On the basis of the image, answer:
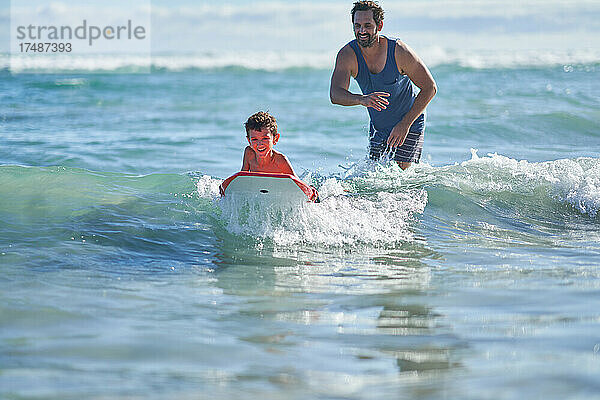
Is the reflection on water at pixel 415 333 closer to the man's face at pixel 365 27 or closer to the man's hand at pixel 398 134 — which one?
the man's hand at pixel 398 134

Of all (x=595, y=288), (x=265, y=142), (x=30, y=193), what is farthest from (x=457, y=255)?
(x=30, y=193)

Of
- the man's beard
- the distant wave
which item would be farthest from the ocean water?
the distant wave

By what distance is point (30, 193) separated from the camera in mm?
7414

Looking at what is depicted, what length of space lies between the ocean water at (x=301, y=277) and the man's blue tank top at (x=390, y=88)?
479mm

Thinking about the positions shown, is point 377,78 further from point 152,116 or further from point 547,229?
point 152,116

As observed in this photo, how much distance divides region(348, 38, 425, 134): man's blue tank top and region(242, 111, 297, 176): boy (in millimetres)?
1311

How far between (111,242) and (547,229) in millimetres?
3945

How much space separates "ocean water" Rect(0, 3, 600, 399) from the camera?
10.7 feet

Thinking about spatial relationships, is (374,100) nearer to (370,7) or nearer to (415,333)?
(370,7)

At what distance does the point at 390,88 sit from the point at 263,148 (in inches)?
65.0

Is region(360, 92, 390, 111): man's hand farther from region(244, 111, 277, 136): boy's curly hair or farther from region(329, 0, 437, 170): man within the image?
region(244, 111, 277, 136): boy's curly hair

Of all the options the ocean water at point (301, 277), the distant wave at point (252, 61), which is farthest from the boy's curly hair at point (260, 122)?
the distant wave at point (252, 61)

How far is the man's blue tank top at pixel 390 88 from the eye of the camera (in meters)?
6.84

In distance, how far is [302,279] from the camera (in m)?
4.90
